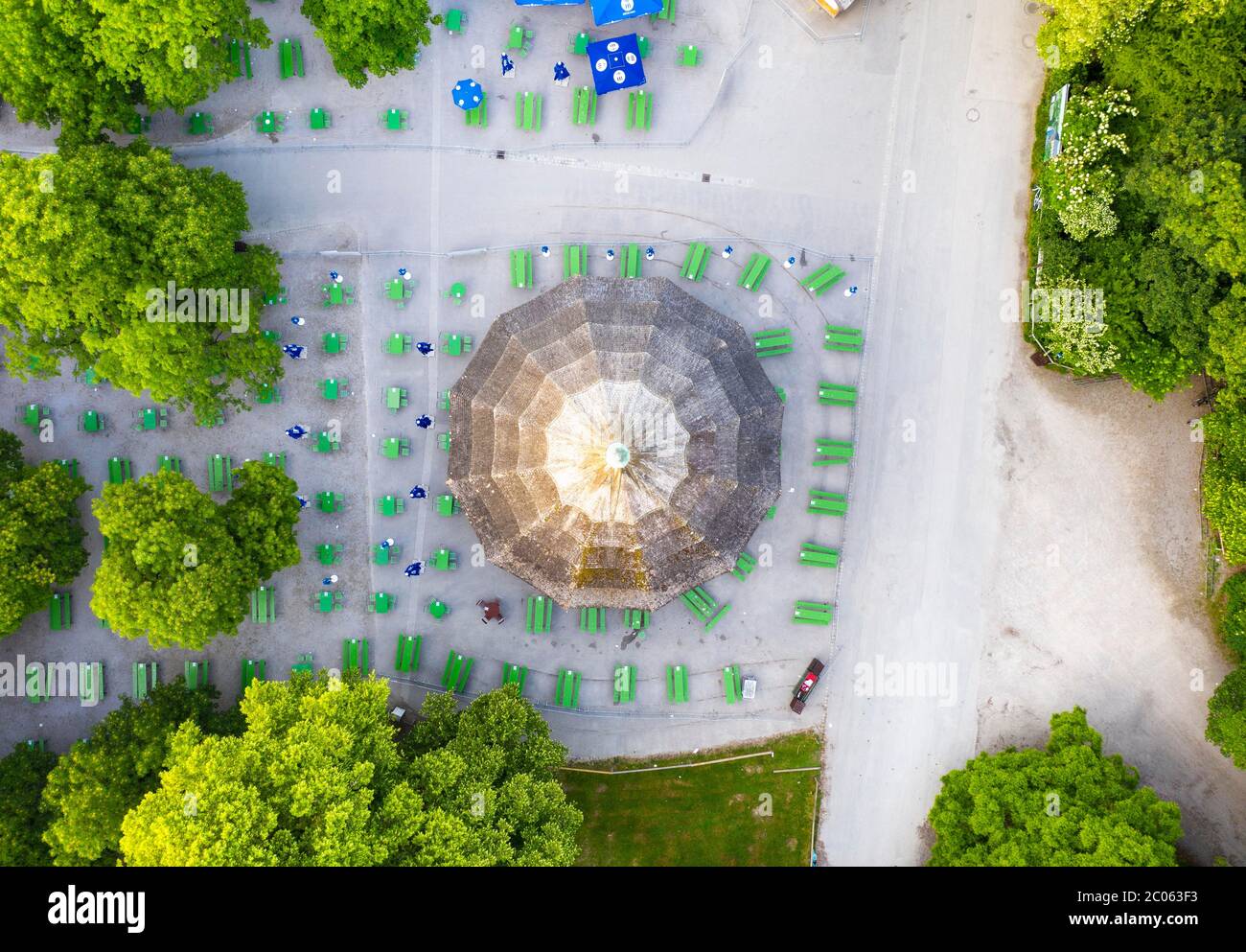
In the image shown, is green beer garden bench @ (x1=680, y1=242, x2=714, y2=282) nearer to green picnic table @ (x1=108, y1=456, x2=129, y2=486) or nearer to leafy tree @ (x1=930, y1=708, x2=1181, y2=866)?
leafy tree @ (x1=930, y1=708, x2=1181, y2=866)

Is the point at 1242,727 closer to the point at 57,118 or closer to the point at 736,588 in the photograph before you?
the point at 736,588

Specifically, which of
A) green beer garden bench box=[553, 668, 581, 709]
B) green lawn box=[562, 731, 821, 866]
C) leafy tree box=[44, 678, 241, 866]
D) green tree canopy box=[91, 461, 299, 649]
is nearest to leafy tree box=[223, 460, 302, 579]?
green tree canopy box=[91, 461, 299, 649]

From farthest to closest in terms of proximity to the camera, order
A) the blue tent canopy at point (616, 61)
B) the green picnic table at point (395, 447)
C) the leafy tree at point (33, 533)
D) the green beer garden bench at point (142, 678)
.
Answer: the green picnic table at point (395, 447)
the green beer garden bench at point (142, 678)
the blue tent canopy at point (616, 61)
the leafy tree at point (33, 533)

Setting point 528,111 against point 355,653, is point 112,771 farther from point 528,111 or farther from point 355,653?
point 528,111

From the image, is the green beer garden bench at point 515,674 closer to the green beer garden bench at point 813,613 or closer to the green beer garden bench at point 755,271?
the green beer garden bench at point 813,613

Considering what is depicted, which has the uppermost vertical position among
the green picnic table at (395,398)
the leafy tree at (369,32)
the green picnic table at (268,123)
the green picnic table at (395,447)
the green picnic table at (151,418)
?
the leafy tree at (369,32)

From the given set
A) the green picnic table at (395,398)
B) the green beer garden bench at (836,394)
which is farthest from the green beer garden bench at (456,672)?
the green beer garden bench at (836,394)

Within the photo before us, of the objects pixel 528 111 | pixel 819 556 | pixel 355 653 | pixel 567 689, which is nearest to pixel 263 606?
pixel 355 653
